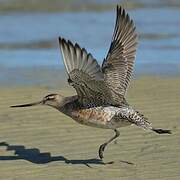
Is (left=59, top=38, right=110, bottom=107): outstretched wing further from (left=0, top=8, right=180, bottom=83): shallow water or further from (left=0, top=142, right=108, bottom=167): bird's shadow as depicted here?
(left=0, top=8, right=180, bottom=83): shallow water

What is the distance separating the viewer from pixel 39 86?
38.1 feet

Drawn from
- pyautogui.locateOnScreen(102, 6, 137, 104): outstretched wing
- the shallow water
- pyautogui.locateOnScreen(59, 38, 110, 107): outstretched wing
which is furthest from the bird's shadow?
the shallow water

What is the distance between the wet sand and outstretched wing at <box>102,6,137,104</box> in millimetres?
693

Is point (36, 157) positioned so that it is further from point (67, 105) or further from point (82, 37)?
point (82, 37)

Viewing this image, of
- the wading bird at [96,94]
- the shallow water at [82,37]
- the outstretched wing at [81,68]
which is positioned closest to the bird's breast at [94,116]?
the wading bird at [96,94]

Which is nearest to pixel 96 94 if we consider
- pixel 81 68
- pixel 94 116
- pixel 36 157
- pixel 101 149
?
pixel 94 116

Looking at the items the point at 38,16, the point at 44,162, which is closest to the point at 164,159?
the point at 44,162

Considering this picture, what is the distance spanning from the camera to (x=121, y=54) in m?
8.48

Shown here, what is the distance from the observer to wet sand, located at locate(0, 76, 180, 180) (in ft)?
24.3

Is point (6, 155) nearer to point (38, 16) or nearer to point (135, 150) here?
point (135, 150)

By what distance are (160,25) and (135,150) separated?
10.0m

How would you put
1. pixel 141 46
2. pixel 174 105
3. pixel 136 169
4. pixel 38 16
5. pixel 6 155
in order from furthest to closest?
A: pixel 38 16 < pixel 141 46 < pixel 174 105 < pixel 6 155 < pixel 136 169

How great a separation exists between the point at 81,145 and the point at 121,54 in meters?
0.99

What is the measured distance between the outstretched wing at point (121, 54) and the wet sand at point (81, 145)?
693mm
